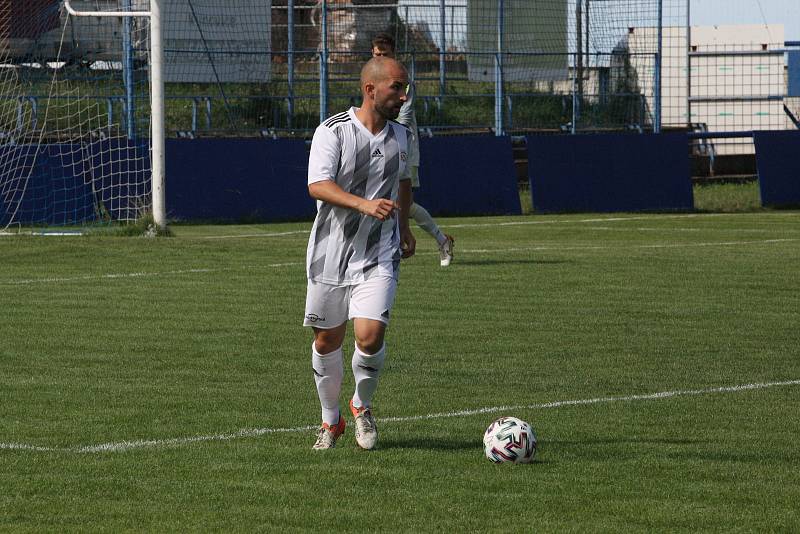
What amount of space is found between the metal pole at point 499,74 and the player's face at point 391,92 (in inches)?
767

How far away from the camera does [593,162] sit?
23.9 metres

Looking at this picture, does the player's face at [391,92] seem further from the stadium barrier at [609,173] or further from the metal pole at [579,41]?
the metal pole at [579,41]

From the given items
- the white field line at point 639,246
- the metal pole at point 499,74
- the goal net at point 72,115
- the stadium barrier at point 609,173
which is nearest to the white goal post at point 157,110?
the goal net at point 72,115

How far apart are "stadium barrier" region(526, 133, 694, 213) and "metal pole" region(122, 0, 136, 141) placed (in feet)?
20.7

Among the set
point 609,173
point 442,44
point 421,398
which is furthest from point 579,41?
point 421,398

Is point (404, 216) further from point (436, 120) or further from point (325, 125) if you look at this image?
point (436, 120)

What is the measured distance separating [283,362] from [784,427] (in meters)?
3.44

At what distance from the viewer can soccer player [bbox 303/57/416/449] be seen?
6.78 metres

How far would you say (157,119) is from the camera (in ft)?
59.9

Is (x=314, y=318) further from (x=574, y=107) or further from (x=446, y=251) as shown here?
(x=574, y=107)

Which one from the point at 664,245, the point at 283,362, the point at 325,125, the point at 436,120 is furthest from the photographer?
the point at 436,120

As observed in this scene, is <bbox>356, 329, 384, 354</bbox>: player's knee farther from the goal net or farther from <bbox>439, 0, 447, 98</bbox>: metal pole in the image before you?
<bbox>439, 0, 447, 98</bbox>: metal pole

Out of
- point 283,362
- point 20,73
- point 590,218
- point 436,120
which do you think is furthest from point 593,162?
point 283,362

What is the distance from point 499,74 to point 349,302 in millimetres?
20501
